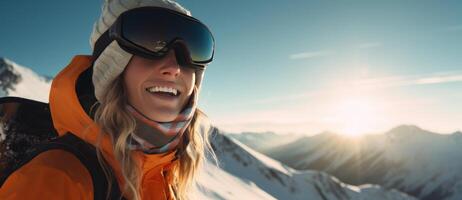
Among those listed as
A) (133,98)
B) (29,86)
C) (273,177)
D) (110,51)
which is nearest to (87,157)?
(133,98)

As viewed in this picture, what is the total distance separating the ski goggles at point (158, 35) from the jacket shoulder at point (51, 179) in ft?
3.88

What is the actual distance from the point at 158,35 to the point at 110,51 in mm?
449

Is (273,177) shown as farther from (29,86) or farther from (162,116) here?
(162,116)

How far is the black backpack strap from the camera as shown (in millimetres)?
2191

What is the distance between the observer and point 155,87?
290cm

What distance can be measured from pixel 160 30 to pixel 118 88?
0.67 metres

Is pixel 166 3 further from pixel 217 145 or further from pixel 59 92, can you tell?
pixel 217 145

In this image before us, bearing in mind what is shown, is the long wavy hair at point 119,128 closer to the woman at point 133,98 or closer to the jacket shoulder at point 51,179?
the woman at point 133,98

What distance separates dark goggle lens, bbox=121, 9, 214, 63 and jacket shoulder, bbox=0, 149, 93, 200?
1244 millimetres

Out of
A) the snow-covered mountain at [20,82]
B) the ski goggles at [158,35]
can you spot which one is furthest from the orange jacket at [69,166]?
the snow-covered mountain at [20,82]

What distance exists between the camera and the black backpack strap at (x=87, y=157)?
2191 mm

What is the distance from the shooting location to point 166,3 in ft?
11.0

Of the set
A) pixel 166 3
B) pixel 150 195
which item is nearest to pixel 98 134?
pixel 150 195

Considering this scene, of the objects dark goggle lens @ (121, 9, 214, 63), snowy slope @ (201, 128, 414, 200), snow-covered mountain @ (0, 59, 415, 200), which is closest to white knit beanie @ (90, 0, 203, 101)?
dark goggle lens @ (121, 9, 214, 63)
